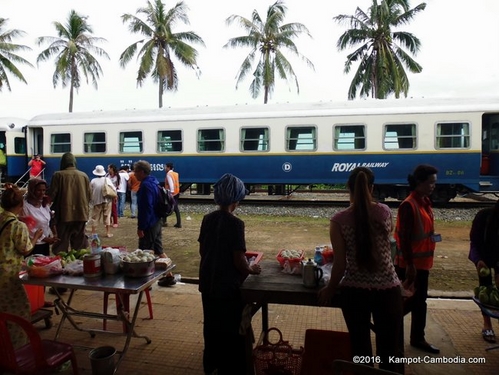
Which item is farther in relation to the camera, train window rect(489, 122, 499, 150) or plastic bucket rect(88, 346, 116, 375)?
train window rect(489, 122, 499, 150)

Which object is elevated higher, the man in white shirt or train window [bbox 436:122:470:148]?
train window [bbox 436:122:470:148]

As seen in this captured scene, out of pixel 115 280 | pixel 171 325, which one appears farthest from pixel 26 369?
pixel 171 325

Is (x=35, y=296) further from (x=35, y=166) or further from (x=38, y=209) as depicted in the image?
(x=35, y=166)

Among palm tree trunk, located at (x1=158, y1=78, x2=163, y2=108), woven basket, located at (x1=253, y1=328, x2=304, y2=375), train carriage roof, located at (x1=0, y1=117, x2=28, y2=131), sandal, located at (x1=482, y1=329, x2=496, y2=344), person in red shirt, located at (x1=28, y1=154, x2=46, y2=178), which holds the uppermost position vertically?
palm tree trunk, located at (x1=158, y1=78, x2=163, y2=108)

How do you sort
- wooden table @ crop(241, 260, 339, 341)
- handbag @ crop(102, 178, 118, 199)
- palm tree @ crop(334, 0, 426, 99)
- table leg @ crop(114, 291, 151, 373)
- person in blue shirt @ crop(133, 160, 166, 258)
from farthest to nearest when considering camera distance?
palm tree @ crop(334, 0, 426, 99) → handbag @ crop(102, 178, 118, 199) → person in blue shirt @ crop(133, 160, 166, 258) → table leg @ crop(114, 291, 151, 373) → wooden table @ crop(241, 260, 339, 341)

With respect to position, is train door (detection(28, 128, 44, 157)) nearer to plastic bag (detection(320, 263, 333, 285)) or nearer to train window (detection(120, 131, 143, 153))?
train window (detection(120, 131, 143, 153))

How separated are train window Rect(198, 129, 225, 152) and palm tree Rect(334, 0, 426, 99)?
10.8m

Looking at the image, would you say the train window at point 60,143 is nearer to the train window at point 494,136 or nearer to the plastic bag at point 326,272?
the plastic bag at point 326,272

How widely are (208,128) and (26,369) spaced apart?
1063cm

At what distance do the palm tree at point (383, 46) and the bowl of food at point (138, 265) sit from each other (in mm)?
18866

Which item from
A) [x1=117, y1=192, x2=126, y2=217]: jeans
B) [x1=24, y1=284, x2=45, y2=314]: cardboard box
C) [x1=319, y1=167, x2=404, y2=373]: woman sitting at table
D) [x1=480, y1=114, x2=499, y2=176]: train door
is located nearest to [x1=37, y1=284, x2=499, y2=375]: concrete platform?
[x1=24, y1=284, x2=45, y2=314]: cardboard box

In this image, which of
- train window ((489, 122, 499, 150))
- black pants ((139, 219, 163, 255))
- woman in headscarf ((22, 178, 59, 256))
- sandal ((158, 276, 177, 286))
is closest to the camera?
woman in headscarf ((22, 178, 59, 256))

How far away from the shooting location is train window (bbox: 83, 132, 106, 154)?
13703 millimetres

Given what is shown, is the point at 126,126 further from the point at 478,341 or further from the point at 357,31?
the point at 357,31
